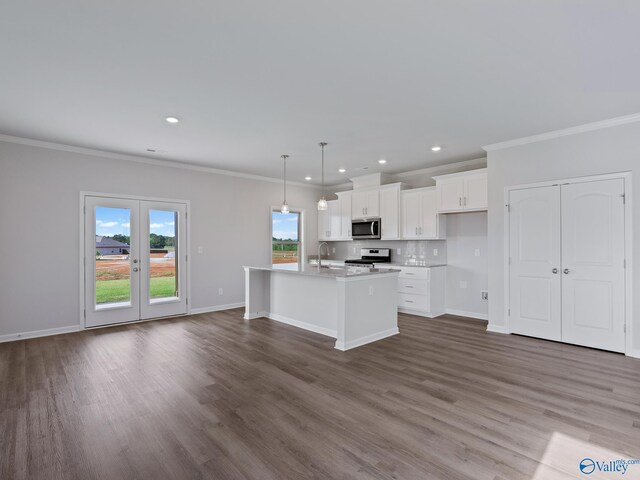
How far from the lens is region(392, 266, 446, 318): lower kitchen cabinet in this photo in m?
5.91

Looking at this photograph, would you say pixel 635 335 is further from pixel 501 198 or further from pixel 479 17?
pixel 479 17

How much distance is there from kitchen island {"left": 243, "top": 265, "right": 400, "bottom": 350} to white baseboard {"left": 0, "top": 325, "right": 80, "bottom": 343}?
103 inches

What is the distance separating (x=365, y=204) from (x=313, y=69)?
15.0ft

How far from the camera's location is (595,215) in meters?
4.11

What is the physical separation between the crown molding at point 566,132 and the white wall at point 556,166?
0.15ft

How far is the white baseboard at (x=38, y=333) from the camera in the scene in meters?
4.58

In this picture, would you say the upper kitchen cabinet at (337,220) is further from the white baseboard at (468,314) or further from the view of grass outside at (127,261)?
the view of grass outside at (127,261)

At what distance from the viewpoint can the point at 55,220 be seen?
16.2ft

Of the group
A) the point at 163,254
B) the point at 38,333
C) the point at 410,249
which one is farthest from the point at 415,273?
the point at 38,333

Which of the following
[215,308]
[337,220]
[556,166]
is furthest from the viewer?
[337,220]

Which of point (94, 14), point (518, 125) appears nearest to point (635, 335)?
point (518, 125)

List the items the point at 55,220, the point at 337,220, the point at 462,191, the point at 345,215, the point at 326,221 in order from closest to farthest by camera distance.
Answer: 1. the point at 55,220
2. the point at 462,191
3. the point at 345,215
4. the point at 337,220
5. the point at 326,221

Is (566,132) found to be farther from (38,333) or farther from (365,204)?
(38,333)

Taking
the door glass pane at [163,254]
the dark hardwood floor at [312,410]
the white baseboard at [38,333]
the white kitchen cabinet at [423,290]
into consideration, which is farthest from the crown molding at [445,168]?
the white baseboard at [38,333]
